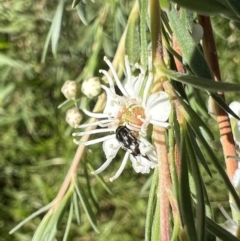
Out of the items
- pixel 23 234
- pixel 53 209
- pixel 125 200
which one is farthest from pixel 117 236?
pixel 53 209

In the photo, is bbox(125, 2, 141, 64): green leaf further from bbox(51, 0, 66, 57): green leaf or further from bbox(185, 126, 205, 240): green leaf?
bbox(51, 0, 66, 57): green leaf

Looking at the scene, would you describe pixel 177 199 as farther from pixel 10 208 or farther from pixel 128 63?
pixel 10 208

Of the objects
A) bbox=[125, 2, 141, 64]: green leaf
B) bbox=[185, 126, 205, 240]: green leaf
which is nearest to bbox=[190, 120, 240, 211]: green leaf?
bbox=[185, 126, 205, 240]: green leaf

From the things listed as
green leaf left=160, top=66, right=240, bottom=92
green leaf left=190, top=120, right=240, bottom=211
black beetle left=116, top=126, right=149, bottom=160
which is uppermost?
green leaf left=160, top=66, right=240, bottom=92

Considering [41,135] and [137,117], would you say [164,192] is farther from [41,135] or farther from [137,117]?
[41,135]

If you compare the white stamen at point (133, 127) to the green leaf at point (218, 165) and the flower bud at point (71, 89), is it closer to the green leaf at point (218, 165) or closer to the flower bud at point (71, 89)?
the green leaf at point (218, 165)

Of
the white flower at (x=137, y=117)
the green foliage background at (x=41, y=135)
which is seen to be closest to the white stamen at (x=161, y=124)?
the white flower at (x=137, y=117)

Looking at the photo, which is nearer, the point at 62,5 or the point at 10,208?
the point at 62,5

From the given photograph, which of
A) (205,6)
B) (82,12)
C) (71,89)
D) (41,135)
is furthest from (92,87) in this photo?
(41,135)
